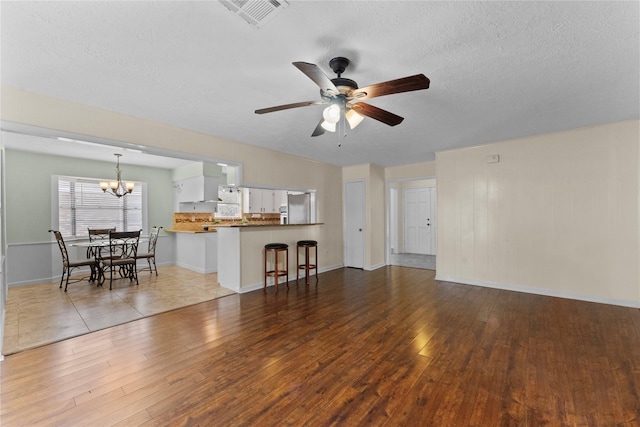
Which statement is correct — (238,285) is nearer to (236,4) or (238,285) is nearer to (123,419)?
(123,419)

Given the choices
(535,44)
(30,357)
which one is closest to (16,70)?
(30,357)

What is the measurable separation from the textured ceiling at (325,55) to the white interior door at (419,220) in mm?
4848

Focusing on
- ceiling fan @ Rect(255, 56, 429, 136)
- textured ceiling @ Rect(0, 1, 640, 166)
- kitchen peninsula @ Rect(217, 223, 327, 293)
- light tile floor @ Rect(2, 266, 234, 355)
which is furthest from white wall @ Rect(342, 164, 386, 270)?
ceiling fan @ Rect(255, 56, 429, 136)

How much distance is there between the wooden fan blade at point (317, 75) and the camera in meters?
1.63

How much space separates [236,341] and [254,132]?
274 centimetres

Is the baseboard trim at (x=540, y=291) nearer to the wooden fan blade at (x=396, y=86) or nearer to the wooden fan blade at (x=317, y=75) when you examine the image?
the wooden fan blade at (x=396, y=86)

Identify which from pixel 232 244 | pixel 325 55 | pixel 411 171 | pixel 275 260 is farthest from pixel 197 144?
pixel 411 171

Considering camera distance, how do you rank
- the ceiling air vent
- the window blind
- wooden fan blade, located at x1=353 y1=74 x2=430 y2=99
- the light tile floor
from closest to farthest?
the ceiling air vent, wooden fan blade, located at x1=353 y1=74 x2=430 y2=99, the light tile floor, the window blind

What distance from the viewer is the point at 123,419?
1.65m

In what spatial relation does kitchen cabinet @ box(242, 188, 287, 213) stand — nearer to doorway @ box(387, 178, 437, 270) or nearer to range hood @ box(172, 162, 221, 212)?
range hood @ box(172, 162, 221, 212)

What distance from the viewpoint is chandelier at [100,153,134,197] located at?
5598mm

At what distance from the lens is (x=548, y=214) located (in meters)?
4.13

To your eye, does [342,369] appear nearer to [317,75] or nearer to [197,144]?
[317,75]

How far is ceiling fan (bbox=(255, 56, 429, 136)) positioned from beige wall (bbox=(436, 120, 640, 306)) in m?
3.06
